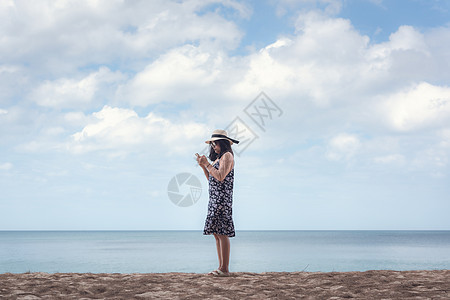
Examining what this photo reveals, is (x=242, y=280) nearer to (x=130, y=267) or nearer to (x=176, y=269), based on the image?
(x=176, y=269)

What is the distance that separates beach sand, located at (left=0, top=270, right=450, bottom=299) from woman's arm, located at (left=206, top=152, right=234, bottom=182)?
1.45 m

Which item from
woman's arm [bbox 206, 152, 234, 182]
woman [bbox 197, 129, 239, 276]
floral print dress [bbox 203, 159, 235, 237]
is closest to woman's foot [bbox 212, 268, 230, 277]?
woman [bbox 197, 129, 239, 276]

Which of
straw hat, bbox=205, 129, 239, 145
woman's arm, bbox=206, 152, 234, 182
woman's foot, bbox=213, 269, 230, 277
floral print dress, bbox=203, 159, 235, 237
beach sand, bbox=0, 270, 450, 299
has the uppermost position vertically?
straw hat, bbox=205, 129, 239, 145

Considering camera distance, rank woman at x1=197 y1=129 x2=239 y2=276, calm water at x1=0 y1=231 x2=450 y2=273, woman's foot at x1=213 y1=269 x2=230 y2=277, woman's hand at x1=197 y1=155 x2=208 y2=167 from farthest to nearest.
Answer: calm water at x1=0 y1=231 x2=450 y2=273
woman's foot at x1=213 y1=269 x2=230 y2=277
woman at x1=197 y1=129 x2=239 y2=276
woman's hand at x1=197 y1=155 x2=208 y2=167

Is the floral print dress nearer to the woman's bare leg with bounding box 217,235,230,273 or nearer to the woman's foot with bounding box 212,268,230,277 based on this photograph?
the woman's bare leg with bounding box 217,235,230,273

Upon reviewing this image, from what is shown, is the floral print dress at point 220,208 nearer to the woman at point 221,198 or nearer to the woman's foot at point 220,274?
the woman at point 221,198

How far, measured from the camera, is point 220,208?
6.20 m

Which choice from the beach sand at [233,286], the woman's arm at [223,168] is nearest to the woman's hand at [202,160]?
the woman's arm at [223,168]

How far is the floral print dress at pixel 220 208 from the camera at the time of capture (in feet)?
20.1

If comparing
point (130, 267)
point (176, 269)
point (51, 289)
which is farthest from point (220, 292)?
point (130, 267)

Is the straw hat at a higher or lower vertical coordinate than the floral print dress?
higher

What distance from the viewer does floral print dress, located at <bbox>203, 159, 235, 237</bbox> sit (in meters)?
6.14

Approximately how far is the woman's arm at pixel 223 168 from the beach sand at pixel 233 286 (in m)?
1.45

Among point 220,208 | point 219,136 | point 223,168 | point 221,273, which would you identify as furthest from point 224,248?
point 219,136
